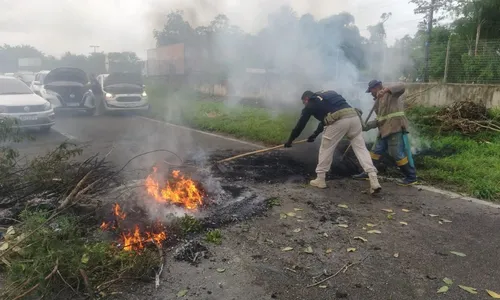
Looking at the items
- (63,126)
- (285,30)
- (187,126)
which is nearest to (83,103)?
(63,126)

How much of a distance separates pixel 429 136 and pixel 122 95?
1061cm

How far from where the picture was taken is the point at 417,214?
4.63 meters

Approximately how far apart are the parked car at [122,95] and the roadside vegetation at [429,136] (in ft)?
2.74

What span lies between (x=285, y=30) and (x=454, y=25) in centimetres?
611

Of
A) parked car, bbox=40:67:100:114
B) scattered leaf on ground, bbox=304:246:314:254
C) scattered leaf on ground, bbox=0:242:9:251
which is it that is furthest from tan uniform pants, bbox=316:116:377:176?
parked car, bbox=40:67:100:114

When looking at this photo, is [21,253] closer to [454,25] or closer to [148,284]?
[148,284]

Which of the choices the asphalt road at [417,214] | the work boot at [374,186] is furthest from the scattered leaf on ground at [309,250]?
the work boot at [374,186]

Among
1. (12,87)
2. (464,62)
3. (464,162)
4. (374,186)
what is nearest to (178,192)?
(374,186)

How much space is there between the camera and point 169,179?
537cm

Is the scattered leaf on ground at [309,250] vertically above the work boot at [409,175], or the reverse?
the work boot at [409,175]

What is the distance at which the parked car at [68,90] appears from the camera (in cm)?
1357

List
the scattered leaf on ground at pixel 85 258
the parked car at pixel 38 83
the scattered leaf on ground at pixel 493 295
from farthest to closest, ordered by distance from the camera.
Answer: the parked car at pixel 38 83 < the scattered leaf on ground at pixel 85 258 < the scattered leaf on ground at pixel 493 295

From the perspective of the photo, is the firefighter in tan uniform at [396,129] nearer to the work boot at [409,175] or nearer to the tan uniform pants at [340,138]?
the work boot at [409,175]

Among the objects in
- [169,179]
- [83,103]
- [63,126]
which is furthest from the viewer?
[83,103]
